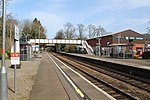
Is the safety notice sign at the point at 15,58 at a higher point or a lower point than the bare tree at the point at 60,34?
lower

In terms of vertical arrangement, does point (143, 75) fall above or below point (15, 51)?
below

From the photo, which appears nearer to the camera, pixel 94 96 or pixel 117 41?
pixel 94 96

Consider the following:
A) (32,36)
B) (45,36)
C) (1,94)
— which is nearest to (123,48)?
(1,94)

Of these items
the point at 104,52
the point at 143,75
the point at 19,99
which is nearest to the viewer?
the point at 19,99

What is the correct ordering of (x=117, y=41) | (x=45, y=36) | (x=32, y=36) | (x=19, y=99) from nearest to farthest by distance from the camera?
(x=19, y=99)
(x=117, y=41)
(x=32, y=36)
(x=45, y=36)

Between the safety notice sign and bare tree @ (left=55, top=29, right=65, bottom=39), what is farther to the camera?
bare tree @ (left=55, top=29, right=65, bottom=39)

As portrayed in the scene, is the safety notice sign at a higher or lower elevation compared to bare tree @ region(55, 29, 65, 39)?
lower

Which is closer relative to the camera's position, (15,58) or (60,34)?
(15,58)

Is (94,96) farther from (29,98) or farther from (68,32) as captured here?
(68,32)

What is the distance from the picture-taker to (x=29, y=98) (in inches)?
405

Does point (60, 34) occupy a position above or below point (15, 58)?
above

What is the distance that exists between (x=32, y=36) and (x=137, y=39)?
4733cm

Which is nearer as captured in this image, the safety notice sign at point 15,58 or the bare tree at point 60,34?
the safety notice sign at point 15,58

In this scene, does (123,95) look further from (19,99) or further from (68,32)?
(68,32)
